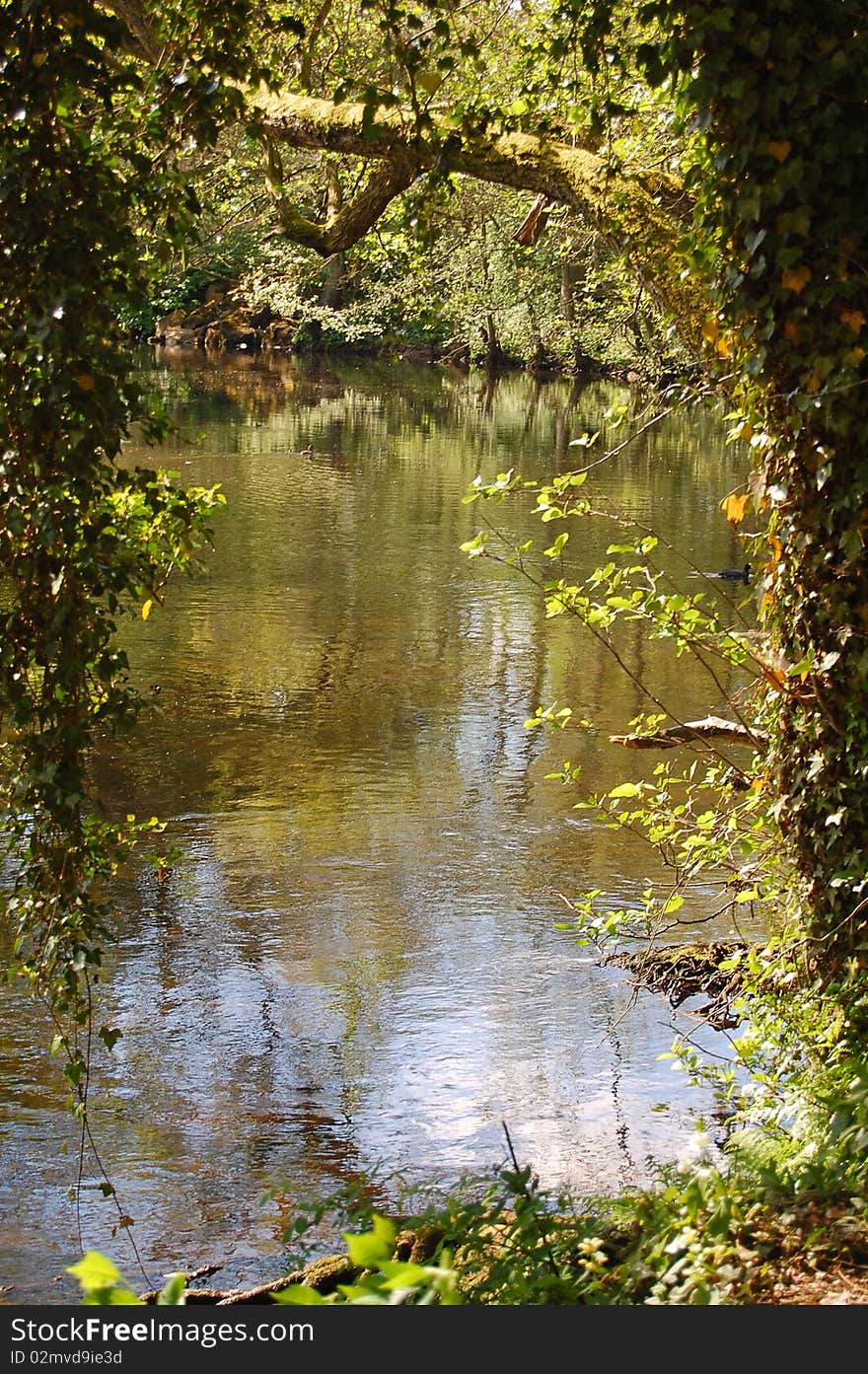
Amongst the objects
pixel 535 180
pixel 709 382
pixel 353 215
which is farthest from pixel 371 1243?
pixel 353 215

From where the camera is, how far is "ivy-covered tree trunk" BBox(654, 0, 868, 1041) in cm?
452

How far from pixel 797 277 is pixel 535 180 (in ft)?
12.3

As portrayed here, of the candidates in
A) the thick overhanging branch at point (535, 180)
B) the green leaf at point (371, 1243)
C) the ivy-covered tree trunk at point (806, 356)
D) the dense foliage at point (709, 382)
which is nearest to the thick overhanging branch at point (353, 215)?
the thick overhanging branch at point (535, 180)

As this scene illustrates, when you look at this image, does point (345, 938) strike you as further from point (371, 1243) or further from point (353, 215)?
point (371, 1243)

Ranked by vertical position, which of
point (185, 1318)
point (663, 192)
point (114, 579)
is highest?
point (663, 192)

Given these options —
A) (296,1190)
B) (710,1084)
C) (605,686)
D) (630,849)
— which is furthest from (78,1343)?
(605,686)

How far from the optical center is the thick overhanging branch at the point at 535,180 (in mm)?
7254

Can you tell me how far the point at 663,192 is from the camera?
7664 millimetres

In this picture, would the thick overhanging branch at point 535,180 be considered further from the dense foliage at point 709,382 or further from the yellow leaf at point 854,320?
the yellow leaf at point 854,320

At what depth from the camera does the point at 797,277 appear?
462cm

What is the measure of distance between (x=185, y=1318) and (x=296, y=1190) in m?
3.54

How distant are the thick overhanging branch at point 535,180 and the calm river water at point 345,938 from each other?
2.69ft

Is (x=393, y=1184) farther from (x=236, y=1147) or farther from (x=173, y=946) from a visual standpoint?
(x=173, y=946)

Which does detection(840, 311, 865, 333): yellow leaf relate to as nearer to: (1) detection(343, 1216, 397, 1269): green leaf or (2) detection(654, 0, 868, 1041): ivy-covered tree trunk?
(2) detection(654, 0, 868, 1041): ivy-covered tree trunk
